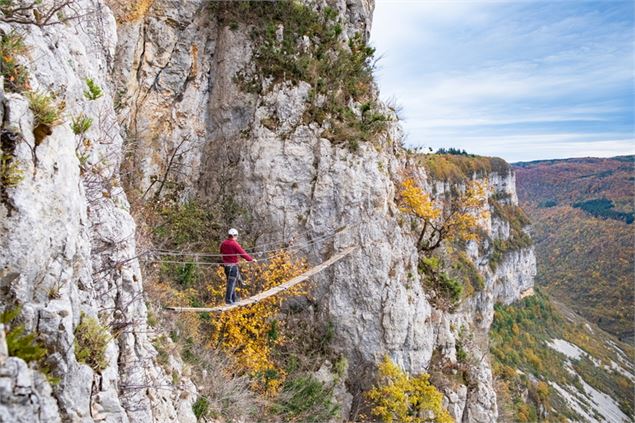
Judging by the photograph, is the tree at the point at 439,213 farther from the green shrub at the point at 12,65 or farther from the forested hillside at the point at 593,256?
the forested hillside at the point at 593,256

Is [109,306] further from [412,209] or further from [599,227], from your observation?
[599,227]

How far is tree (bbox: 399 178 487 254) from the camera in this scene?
14.3 metres

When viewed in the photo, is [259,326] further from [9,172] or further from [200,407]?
[9,172]

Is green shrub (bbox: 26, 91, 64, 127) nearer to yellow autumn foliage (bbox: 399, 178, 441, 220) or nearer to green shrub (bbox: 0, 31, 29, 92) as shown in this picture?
green shrub (bbox: 0, 31, 29, 92)

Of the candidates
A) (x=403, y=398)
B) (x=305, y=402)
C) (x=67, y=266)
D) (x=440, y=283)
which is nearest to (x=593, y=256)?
(x=440, y=283)

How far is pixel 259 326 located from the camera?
11641 mm

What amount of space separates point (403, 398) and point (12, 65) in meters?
12.2

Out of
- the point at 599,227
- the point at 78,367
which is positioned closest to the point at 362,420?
the point at 78,367

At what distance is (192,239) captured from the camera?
12.9 metres

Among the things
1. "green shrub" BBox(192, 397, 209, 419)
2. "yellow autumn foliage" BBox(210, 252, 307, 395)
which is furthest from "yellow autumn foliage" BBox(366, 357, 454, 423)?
"green shrub" BBox(192, 397, 209, 419)

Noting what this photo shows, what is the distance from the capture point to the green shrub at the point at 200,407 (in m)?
7.19

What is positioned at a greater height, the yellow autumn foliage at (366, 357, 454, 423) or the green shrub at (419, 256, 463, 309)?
the green shrub at (419, 256, 463, 309)

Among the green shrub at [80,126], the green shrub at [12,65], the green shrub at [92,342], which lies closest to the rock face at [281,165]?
the green shrub at [80,126]

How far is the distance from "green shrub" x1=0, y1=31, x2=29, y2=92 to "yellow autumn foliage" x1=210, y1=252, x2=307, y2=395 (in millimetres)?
7203
